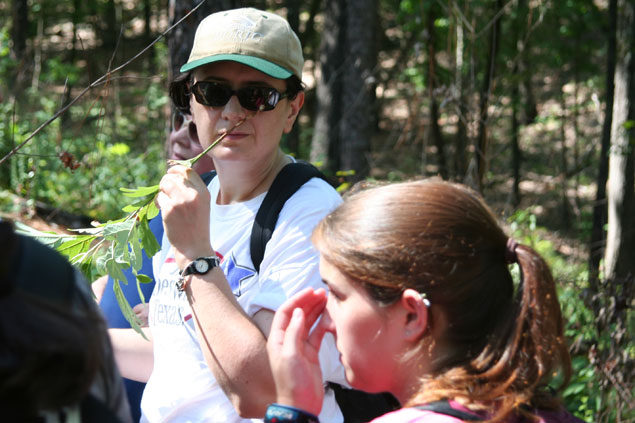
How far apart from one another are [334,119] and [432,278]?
10037mm

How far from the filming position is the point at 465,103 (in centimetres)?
491

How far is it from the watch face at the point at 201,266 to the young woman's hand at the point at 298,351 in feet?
0.89

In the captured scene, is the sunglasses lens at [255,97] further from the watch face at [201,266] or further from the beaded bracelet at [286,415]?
the beaded bracelet at [286,415]

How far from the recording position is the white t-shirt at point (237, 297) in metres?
2.00

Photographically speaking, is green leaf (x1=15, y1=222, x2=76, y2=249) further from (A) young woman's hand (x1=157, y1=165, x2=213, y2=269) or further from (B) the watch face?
(B) the watch face

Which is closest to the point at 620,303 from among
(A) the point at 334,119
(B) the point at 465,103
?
(B) the point at 465,103

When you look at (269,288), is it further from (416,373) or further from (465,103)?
(465,103)

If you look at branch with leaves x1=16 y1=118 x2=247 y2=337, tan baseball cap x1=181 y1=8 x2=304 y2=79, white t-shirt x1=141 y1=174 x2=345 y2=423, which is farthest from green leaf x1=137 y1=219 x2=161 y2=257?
tan baseball cap x1=181 y1=8 x2=304 y2=79

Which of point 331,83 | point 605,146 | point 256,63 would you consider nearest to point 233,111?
point 256,63

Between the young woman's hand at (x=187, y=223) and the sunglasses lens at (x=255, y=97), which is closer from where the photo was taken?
the young woman's hand at (x=187, y=223)

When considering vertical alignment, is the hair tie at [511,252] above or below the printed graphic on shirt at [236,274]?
above

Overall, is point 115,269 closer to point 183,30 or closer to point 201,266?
point 201,266

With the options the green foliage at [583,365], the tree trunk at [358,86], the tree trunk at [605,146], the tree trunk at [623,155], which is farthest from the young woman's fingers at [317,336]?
the tree trunk at [358,86]

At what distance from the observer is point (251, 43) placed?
86.8 inches
